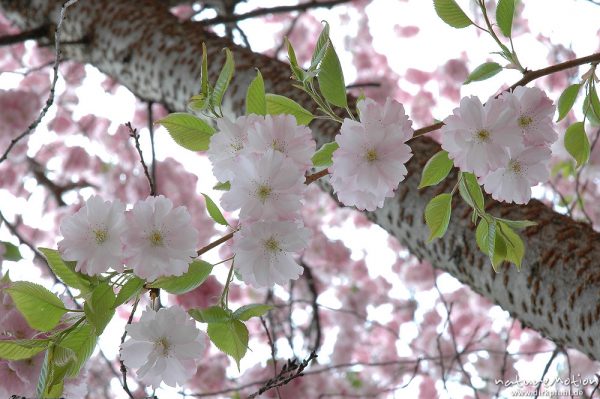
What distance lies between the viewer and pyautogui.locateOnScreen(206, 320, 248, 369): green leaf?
1.89 feet

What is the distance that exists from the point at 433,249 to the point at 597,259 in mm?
250

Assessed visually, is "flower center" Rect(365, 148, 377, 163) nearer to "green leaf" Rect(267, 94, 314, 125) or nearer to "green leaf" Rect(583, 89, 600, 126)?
"green leaf" Rect(267, 94, 314, 125)

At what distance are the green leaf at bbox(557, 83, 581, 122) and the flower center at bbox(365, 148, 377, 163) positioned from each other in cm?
26

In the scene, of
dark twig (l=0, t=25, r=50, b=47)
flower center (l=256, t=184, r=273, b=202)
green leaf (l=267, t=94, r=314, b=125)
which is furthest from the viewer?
dark twig (l=0, t=25, r=50, b=47)

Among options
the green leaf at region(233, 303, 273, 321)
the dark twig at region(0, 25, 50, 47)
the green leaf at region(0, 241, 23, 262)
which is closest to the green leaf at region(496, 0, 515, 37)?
the green leaf at region(233, 303, 273, 321)

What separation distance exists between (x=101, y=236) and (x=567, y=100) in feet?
1.65

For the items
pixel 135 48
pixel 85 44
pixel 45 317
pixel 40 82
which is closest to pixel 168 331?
pixel 45 317

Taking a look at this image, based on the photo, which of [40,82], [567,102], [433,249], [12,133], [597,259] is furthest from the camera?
[40,82]

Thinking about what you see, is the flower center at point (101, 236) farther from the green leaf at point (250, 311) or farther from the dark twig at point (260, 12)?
the dark twig at point (260, 12)

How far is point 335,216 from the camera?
369 cm

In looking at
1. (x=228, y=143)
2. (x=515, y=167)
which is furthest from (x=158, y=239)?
(x=515, y=167)

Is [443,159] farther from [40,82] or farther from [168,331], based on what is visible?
[40,82]

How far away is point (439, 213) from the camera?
63cm

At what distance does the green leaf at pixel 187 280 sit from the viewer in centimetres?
55
